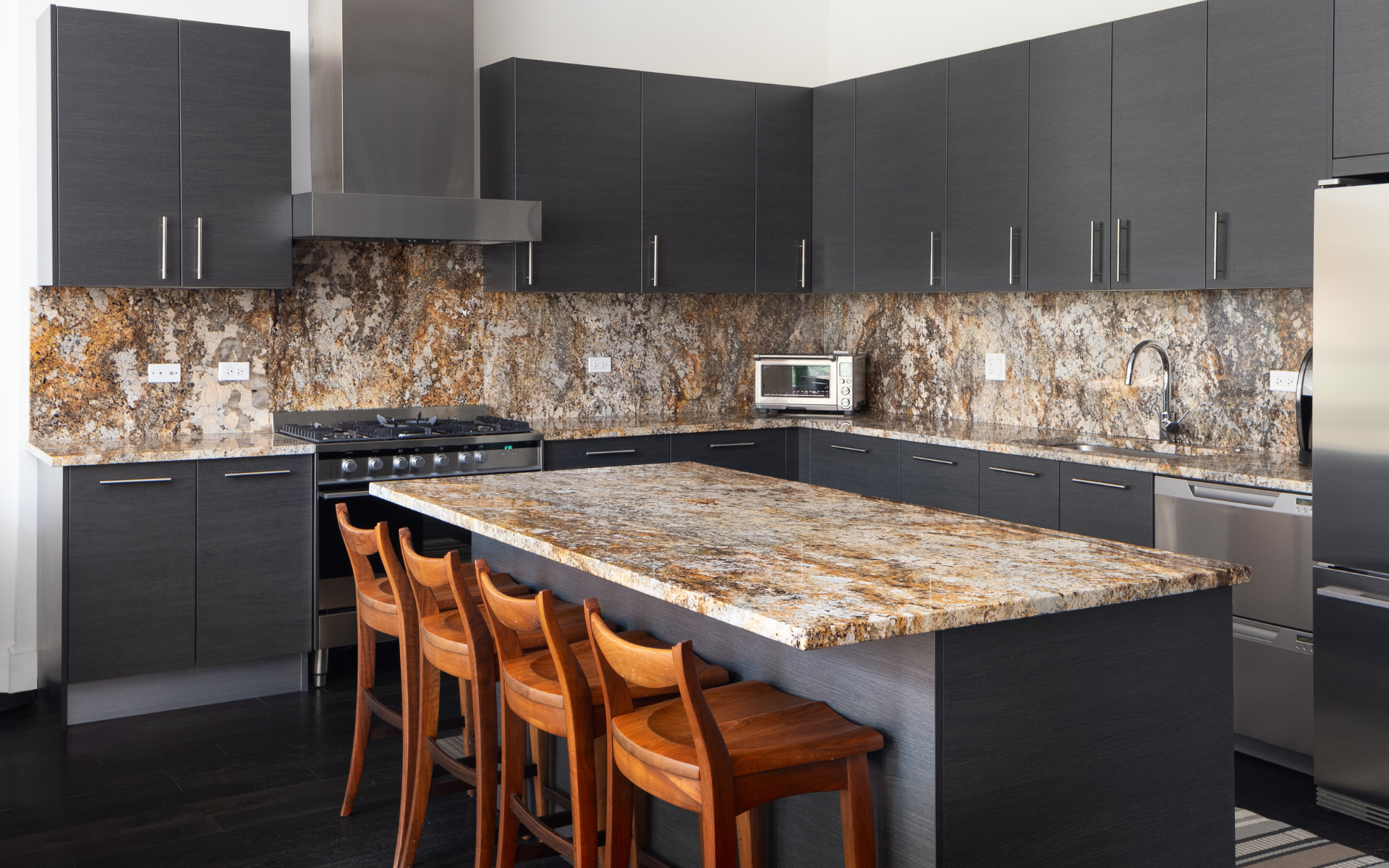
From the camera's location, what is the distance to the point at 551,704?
2.31 m

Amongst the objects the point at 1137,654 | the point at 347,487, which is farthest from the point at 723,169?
the point at 1137,654

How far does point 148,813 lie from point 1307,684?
330 centimetres

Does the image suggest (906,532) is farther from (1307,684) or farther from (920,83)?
(920,83)

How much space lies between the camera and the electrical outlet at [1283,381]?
4.21 meters

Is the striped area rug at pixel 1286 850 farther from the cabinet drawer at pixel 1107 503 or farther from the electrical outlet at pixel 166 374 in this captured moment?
the electrical outlet at pixel 166 374

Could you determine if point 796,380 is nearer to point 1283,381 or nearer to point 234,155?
point 1283,381

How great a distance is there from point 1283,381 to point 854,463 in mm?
1741

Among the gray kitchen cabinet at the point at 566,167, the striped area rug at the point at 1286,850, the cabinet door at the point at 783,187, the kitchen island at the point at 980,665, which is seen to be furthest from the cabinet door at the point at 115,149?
the striped area rug at the point at 1286,850

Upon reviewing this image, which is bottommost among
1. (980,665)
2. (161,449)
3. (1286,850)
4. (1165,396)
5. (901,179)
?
(1286,850)

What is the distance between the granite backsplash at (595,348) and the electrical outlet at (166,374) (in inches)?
1.1

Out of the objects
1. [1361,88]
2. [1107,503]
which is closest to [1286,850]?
[1107,503]

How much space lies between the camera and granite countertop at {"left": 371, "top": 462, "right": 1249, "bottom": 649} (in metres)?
1.87

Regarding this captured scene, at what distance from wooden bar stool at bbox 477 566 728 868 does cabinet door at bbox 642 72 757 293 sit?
3.03 metres

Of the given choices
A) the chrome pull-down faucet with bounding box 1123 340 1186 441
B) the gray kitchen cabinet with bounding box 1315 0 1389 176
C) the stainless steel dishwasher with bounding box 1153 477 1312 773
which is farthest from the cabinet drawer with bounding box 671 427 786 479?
the gray kitchen cabinet with bounding box 1315 0 1389 176
